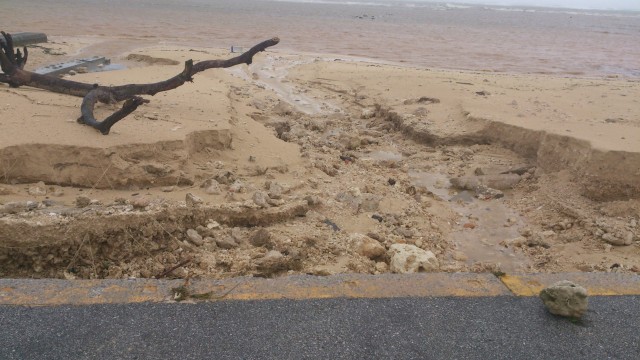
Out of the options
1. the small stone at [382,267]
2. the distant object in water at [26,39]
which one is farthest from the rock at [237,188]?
the distant object in water at [26,39]

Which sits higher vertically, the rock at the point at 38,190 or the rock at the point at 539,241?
the rock at the point at 38,190

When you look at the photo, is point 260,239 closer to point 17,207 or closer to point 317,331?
point 317,331

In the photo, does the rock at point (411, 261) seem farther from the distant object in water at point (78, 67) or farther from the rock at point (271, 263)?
the distant object in water at point (78, 67)

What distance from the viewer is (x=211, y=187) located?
3.40 meters

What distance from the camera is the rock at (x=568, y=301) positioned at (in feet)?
6.88

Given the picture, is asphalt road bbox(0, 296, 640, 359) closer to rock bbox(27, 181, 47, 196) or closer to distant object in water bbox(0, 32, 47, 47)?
rock bbox(27, 181, 47, 196)

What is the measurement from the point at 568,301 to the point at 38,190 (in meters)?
3.10

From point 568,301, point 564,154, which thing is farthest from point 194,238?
point 564,154

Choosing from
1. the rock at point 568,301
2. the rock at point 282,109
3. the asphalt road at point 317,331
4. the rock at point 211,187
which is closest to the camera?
the asphalt road at point 317,331

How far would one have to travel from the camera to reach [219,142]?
164 inches

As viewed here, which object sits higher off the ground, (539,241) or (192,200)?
(192,200)

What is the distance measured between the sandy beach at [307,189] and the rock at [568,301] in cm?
82

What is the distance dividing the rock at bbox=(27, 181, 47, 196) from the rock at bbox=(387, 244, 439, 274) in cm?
227

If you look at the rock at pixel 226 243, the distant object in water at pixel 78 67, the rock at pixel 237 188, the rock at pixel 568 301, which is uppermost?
the distant object in water at pixel 78 67
